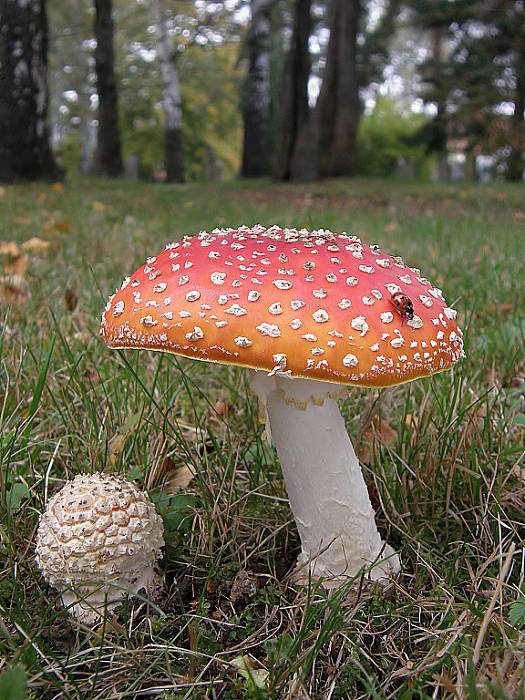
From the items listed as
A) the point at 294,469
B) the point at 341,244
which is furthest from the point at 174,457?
the point at 341,244

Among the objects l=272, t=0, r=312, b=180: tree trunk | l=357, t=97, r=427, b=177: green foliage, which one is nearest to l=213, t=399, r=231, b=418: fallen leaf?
l=272, t=0, r=312, b=180: tree trunk

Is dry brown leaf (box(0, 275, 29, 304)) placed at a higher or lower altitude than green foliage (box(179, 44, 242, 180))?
lower

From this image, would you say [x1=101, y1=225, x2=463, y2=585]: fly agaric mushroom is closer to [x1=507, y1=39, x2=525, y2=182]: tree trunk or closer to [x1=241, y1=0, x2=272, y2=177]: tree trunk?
[x1=507, y1=39, x2=525, y2=182]: tree trunk

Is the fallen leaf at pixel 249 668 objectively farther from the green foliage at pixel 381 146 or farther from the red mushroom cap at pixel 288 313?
the green foliage at pixel 381 146

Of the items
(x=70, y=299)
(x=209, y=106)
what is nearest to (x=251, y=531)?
(x=70, y=299)

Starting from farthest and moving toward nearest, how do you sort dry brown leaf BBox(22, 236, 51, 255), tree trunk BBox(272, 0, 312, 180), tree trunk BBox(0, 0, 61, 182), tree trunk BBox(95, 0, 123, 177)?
tree trunk BBox(95, 0, 123, 177) < tree trunk BBox(272, 0, 312, 180) < tree trunk BBox(0, 0, 61, 182) < dry brown leaf BBox(22, 236, 51, 255)

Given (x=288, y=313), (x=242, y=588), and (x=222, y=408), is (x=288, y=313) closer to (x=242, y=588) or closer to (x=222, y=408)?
(x=242, y=588)
